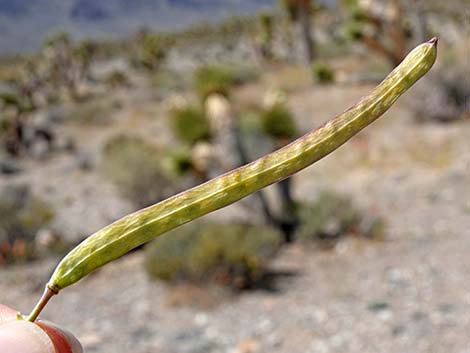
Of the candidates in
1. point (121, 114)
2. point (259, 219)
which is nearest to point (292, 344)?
point (259, 219)

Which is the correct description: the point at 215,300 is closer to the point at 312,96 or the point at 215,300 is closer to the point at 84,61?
the point at 312,96

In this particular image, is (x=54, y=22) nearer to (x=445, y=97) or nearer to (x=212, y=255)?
(x=445, y=97)

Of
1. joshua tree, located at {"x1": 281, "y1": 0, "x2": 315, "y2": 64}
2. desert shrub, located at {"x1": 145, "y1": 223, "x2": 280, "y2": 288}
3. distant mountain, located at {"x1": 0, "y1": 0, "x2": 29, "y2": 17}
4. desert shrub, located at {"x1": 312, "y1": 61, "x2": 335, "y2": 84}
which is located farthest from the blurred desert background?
distant mountain, located at {"x1": 0, "y1": 0, "x2": 29, "y2": 17}

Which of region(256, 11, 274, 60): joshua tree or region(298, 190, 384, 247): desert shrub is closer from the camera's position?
region(298, 190, 384, 247): desert shrub

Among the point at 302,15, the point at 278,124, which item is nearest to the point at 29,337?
the point at 278,124

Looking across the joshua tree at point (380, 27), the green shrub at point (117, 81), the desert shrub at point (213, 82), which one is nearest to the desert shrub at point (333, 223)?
the desert shrub at point (213, 82)

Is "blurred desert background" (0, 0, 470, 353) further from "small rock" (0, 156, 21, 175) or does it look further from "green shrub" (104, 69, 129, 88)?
"green shrub" (104, 69, 129, 88)
